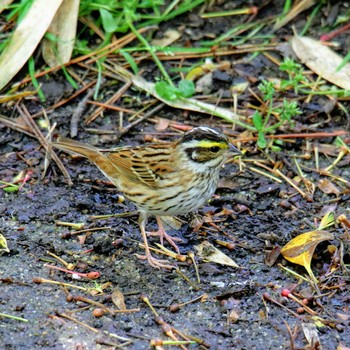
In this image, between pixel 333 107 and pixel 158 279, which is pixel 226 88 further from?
pixel 158 279

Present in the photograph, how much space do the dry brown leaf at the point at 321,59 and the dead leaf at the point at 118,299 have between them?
368 cm

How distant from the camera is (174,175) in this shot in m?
6.87

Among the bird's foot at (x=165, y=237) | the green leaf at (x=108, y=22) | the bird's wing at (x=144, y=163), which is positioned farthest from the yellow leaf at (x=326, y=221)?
the green leaf at (x=108, y=22)

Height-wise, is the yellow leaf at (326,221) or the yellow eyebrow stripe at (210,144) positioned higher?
the yellow eyebrow stripe at (210,144)

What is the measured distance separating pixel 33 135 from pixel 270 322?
3219 millimetres

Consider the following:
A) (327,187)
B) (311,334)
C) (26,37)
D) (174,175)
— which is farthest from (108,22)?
(311,334)

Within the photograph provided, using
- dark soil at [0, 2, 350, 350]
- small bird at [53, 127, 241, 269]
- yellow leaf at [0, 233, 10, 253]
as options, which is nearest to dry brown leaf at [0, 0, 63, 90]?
dark soil at [0, 2, 350, 350]

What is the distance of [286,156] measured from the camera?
8023mm

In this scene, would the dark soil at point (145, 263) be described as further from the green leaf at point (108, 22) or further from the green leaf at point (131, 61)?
the green leaf at point (108, 22)

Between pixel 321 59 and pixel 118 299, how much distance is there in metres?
4.02

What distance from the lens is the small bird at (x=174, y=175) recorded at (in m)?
6.78

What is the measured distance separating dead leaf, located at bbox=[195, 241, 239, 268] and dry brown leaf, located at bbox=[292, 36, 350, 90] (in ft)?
8.91

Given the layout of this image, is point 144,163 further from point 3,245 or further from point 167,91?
point 167,91

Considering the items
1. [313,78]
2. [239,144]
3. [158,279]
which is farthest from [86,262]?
[313,78]
